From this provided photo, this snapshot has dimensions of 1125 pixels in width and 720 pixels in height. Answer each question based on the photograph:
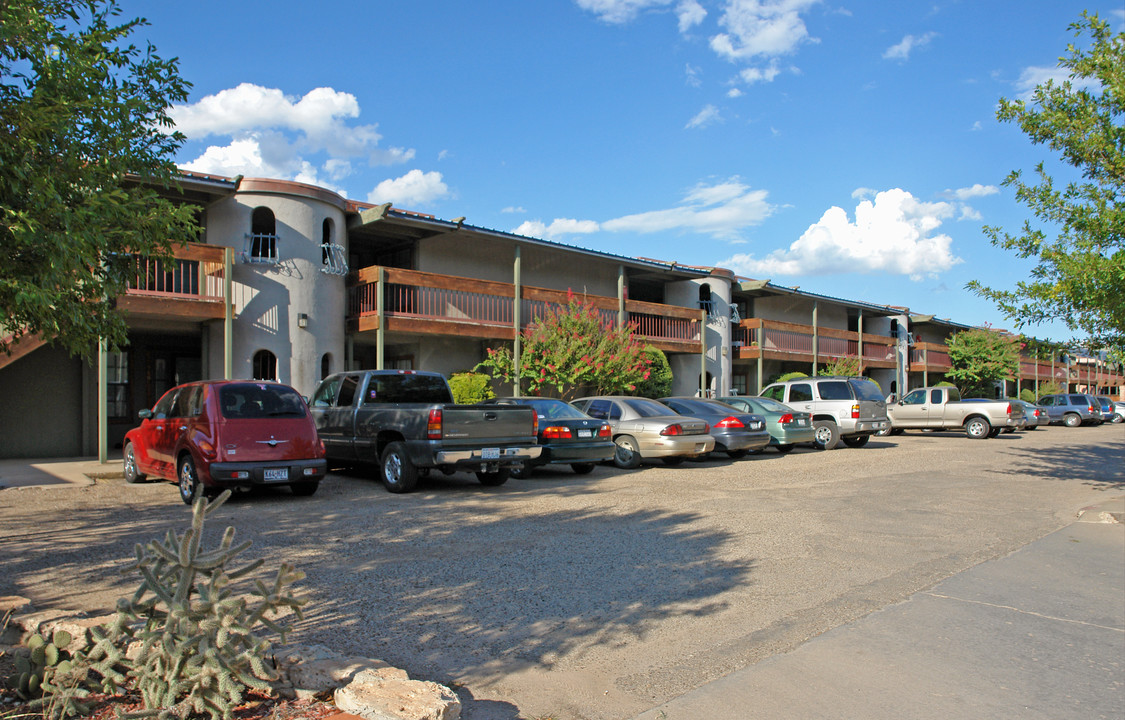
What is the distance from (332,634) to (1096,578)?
662 centimetres

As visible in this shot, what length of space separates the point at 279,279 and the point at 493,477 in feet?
29.1

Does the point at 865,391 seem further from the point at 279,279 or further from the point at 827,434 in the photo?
the point at 279,279

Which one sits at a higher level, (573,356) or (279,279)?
(279,279)

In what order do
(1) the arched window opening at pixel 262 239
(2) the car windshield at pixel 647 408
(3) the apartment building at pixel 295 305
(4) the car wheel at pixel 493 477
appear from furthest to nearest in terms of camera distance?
(1) the arched window opening at pixel 262 239, (3) the apartment building at pixel 295 305, (2) the car windshield at pixel 647 408, (4) the car wheel at pixel 493 477

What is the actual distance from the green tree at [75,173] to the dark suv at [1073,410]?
134ft

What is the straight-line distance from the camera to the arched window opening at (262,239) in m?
18.3

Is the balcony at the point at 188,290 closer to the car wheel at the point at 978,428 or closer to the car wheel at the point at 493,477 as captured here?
the car wheel at the point at 493,477

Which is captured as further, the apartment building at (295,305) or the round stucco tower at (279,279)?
the round stucco tower at (279,279)

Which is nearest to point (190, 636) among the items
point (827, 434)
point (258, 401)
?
point (258, 401)

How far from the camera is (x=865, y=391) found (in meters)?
21.1

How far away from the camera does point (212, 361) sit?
1803 centimetres

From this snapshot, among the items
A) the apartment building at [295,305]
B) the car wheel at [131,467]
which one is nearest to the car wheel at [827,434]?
the apartment building at [295,305]

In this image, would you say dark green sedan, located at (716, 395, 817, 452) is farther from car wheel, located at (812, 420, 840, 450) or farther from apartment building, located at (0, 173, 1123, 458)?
apartment building, located at (0, 173, 1123, 458)

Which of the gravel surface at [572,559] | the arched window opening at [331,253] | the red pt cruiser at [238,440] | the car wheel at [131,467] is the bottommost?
the gravel surface at [572,559]
